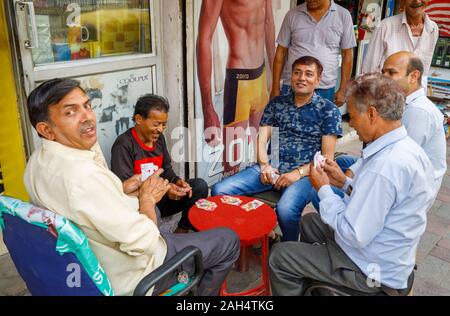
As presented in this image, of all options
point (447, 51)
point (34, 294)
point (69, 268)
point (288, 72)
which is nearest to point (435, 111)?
point (288, 72)

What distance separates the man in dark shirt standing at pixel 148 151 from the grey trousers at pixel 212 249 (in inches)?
21.9

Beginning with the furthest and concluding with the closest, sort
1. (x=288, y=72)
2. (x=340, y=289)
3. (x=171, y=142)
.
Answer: (x=288, y=72)
(x=171, y=142)
(x=340, y=289)

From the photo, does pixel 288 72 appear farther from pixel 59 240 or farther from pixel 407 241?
pixel 59 240

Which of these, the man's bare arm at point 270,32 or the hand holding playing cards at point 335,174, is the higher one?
the man's bare arm at point 270,32

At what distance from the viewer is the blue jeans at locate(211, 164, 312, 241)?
2.62 meters

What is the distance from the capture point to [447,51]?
6922 mm

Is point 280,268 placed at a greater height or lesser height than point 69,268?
lesser

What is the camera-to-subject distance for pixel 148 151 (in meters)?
2.73

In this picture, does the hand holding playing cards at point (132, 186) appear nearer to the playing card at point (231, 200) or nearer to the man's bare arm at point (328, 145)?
the playing card at point (231, 200)

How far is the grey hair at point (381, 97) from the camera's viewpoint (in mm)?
1771

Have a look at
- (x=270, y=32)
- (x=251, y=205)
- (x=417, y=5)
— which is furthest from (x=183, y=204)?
(x=417, y=5)

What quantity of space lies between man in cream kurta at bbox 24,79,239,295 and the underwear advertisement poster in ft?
6.24

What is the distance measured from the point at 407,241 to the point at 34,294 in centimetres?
165

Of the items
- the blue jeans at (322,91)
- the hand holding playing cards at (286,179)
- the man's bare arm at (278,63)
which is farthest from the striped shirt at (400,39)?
the hand holding playing cards at (286,179)
